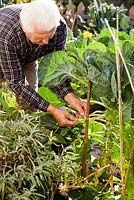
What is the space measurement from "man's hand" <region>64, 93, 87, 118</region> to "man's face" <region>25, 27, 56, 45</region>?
27 centimetres

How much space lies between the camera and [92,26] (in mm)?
5379

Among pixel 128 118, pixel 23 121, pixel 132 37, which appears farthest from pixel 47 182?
pixel 132 37

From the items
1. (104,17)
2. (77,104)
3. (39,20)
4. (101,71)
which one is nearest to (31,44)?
(39,20)

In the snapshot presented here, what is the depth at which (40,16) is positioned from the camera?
1.93 metres

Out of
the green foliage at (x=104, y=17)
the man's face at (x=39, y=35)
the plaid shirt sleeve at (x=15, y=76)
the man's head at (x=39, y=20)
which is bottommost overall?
the green foliage at (x=104, y=17)

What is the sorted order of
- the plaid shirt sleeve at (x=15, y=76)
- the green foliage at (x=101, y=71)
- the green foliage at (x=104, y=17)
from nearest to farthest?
the green foliage at (x=101, y=71) → the plaid shirt sleeve at (x=15, y=76) → the green foliage at (x=104, y=17)

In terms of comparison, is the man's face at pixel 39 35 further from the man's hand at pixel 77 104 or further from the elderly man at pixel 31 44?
the man's hand at pixel 77 104

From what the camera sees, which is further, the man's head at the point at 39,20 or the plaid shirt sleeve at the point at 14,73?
the plaid shirt sleeve at the point at 14,73

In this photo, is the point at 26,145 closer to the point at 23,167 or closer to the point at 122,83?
the point at 23,167

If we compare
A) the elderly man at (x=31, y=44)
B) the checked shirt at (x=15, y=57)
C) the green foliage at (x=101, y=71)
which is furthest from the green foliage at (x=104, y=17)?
the green foliage at (x=101, y=71)

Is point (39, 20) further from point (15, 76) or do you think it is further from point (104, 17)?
point (104, 17)

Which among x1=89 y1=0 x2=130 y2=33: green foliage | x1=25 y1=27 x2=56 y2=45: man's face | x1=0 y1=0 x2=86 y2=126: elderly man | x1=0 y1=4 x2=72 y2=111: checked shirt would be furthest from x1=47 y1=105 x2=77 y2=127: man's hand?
x1=89 y1=0 x2=130 y2=33: green foliage

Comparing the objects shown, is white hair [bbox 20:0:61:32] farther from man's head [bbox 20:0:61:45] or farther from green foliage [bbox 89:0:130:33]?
green foliage [bbox 89:0:130:33]

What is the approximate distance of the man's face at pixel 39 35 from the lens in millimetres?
1983
